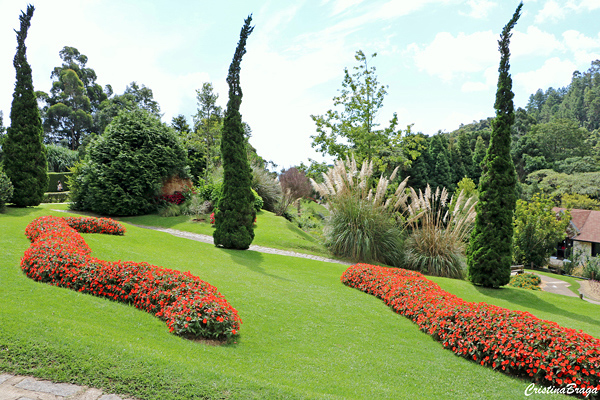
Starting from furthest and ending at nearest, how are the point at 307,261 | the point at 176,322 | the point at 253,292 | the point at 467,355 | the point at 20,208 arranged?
the point at 20,208 < the point at 307,261 < the point at 253,292 < the point at 467,355 < the point at 176,322

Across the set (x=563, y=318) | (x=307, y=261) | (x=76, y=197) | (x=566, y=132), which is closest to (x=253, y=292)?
(x=307, y=261)

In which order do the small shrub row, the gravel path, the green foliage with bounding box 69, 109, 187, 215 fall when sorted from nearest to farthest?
the gravel path, the green foliage with bounding box 69, 109, 187, 215, the small shrub row

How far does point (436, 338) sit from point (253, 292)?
2.99 metres

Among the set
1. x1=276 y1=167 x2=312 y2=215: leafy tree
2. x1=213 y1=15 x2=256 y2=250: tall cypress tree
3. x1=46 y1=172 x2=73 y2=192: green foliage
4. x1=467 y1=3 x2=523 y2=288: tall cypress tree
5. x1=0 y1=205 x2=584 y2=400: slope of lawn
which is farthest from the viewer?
x1=46 y1=172 x2=73 y2=192: green foliage

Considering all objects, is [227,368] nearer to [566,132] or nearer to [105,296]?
[105,296]

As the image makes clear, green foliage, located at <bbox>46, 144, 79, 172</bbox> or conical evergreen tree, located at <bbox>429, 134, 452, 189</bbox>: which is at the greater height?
conical evergreen tree, located at <bbox>429, 134, 452, 189</bbox>

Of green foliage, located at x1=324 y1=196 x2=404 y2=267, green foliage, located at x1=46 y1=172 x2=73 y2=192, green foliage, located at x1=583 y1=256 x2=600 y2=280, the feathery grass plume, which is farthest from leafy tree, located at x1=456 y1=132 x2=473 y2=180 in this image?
green foliage, located at x1=46 y1=172 x2=73 y2=192

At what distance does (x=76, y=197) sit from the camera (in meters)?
17.2

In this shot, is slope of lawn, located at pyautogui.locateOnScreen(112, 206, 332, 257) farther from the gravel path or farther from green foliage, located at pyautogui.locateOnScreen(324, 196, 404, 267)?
green foliage, located at pyautogui.locateOnScreen(324, 196, 404, 267)

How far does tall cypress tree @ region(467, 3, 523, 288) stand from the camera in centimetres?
895

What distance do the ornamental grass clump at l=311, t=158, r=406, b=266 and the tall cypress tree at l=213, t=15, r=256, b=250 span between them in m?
2.46

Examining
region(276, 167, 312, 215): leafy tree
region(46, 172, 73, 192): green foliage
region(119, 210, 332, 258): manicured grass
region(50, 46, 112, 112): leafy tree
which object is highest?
region(50, 46, 112, 112): leafy tree

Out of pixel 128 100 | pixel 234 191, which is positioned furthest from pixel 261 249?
pixel 128 100

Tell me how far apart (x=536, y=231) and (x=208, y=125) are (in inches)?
754
